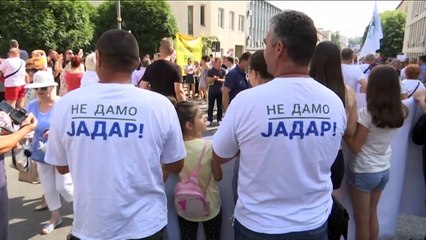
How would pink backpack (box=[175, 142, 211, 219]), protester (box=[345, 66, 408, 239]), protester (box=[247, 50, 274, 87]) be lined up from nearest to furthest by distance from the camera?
pink backpack (box=[175, 142, 211, 219])
protester (box=[345, 66, 408, 239])
protester (box=[247, 50, 274, 87])

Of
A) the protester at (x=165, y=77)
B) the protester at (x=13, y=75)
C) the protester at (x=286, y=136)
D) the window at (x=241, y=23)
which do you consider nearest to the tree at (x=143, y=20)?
the window at (x=241, y=23)

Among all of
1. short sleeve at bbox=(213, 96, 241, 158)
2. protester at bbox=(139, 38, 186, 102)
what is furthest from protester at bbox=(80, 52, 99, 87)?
short sleeve at bbox=(213, 96, 241, 158)

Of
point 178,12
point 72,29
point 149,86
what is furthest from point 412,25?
point 149,86

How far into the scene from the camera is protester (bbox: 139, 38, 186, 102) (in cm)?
579

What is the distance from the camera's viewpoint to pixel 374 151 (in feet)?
10.3

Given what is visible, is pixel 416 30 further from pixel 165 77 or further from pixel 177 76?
pixel 165 77

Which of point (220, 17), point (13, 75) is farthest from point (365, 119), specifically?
point (220, 17)

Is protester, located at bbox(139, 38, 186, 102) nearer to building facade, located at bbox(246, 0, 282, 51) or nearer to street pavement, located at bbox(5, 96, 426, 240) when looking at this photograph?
street pavement, located at bbox(5, 96, 426, 240)

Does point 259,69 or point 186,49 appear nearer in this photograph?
point 259,69

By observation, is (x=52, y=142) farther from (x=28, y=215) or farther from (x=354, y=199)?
(x=28, y=215)

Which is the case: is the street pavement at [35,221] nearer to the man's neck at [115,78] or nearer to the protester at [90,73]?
the protester at [90,73]

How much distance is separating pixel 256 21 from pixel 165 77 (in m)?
58.3

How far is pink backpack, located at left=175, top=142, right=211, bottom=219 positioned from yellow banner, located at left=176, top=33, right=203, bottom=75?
1139 centimetres

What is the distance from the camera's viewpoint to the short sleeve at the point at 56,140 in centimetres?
188
